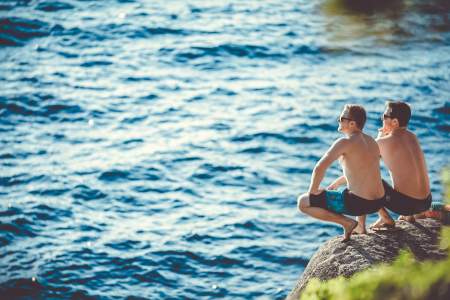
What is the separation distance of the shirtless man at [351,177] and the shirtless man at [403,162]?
245 mm

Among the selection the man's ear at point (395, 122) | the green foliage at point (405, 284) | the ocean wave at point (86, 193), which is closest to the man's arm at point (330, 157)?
the man's ear at point (395, 122)

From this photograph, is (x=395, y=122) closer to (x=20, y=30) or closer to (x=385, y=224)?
(x=385, y=224)

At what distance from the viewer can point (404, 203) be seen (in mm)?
7578

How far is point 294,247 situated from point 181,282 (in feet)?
8.91

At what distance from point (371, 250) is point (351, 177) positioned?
863mm

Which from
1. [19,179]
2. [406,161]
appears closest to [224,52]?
[19,179]

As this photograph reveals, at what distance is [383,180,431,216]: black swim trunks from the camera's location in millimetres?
7555

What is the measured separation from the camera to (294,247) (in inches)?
561

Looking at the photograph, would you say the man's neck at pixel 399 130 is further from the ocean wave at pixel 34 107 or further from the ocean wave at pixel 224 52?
the ocean wave at pixel 224 52

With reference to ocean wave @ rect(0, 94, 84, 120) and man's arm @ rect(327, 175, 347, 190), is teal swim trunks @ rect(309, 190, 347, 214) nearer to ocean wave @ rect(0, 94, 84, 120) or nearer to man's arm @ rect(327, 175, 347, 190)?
man's arm @ rect(327, 175, 347, 190)

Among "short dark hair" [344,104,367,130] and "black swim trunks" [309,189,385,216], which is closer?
"short dark hair" [344,104,367,130]

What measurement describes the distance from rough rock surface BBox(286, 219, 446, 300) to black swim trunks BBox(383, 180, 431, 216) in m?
0.29

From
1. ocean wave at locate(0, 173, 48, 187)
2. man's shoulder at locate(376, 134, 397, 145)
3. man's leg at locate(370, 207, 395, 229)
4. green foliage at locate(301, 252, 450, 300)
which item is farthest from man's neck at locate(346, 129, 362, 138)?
ocean wave at locate(0, 173, 48, 187)

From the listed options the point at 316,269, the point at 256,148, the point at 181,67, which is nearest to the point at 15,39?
the point at 181,67
